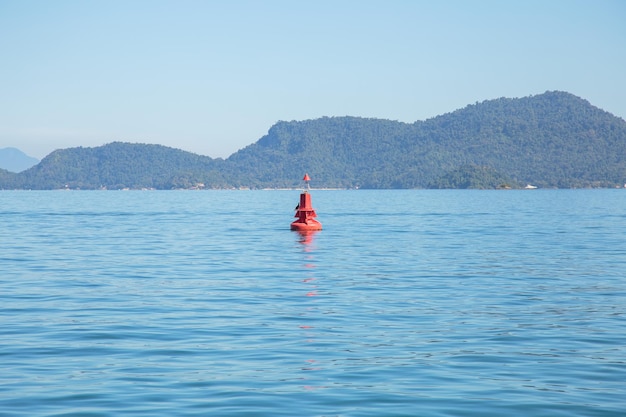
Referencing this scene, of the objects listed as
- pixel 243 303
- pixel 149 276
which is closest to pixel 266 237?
pixel 149 276

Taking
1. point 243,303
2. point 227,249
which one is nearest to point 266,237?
point 227,249

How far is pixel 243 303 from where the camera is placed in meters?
23.9

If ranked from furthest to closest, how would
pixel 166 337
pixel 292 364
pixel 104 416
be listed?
pixel 166 337 < pixel 292 364 < pixel 104 416

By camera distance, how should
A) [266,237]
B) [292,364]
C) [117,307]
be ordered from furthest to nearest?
[266,237] → [117,307] → [292,364]

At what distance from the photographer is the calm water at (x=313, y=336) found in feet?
43.2

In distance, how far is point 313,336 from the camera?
1858 cm

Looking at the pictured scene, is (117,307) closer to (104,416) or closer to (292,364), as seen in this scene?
(292,364)

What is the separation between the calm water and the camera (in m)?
13.2

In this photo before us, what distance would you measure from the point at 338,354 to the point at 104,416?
221 inches

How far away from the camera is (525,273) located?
32406mm

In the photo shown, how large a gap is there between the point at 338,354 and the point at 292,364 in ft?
4.15

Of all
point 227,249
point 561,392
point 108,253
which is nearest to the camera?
point 561,392

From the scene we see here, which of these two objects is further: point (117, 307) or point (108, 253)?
point (108, 253)

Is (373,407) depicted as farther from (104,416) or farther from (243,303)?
(243,303)
